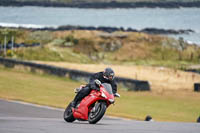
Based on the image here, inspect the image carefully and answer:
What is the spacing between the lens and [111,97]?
47.2 ft

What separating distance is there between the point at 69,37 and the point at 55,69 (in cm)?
282

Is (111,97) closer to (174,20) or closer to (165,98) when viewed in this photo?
(174,20)

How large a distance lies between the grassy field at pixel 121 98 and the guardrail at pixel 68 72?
Answer: 33 cm

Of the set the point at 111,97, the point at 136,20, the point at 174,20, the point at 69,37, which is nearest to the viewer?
the point at 111,97

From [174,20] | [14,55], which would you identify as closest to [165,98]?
[174,20]

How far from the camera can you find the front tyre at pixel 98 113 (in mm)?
14477

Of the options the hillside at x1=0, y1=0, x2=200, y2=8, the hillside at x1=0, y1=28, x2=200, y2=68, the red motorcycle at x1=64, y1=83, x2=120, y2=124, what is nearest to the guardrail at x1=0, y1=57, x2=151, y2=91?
the hillside at x1=0, y1=28, x2=200, y2=68

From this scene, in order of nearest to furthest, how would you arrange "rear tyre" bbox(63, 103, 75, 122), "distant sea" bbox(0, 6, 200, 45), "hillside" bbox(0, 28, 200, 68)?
"rear tyre" bbox(63, 103, 75, 122)
"distant sea" bbox(0, 6, 200, 45)
"hillside" bbox(0, 28, 200, 68)

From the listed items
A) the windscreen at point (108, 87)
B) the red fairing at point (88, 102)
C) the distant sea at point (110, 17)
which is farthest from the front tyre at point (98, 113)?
the distant sea at point (110, 17)

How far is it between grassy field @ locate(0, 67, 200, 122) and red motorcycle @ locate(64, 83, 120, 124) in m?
6.63

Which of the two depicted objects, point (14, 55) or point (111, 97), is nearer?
point (111, 97)

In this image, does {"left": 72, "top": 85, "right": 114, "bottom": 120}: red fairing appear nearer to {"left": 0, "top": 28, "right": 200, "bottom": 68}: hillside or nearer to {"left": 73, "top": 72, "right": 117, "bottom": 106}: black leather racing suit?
{"left": 73, "top": 72, "right": 117, "bottom": 106}: black leather racing suit

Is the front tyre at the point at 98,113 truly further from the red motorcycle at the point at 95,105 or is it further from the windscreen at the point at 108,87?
the windscreen at the point at 108,87

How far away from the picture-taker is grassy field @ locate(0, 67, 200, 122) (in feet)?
77.0
